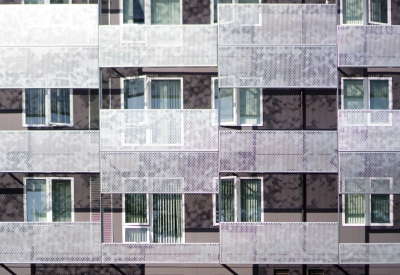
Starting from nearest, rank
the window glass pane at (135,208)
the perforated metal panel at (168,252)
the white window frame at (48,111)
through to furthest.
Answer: the perforated metal panel at (168,252)
the white window frame at (48,111)
the window glass pane at (135,208)

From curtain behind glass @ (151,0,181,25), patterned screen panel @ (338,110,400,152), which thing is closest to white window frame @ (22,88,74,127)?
curtain behind glass @ (151,0,181,25)

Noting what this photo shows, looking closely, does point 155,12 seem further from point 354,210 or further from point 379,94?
point 354,210

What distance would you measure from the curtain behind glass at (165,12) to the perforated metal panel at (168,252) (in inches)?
218

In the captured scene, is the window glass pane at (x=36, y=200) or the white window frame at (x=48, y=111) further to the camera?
the window glass pane at (x=36, y=200)

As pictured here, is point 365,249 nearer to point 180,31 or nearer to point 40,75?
point 180,31

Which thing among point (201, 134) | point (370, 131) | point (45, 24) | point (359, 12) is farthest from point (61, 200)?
point (359, 12)

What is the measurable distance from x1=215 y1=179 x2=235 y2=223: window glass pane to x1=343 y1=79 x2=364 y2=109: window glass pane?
3.56m

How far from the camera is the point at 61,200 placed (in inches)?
520

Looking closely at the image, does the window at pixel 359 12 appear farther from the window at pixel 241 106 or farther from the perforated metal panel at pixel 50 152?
the perforated metal panel at pixel 50 152

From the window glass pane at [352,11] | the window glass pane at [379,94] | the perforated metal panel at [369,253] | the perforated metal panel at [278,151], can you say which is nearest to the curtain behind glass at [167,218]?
the perforated metal panel at [278,151]

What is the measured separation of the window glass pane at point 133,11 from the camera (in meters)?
13.1

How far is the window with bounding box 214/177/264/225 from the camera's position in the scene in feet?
42.9

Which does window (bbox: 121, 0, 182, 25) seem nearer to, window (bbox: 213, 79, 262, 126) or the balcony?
the balcony

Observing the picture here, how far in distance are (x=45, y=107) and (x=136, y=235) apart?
3956mm
